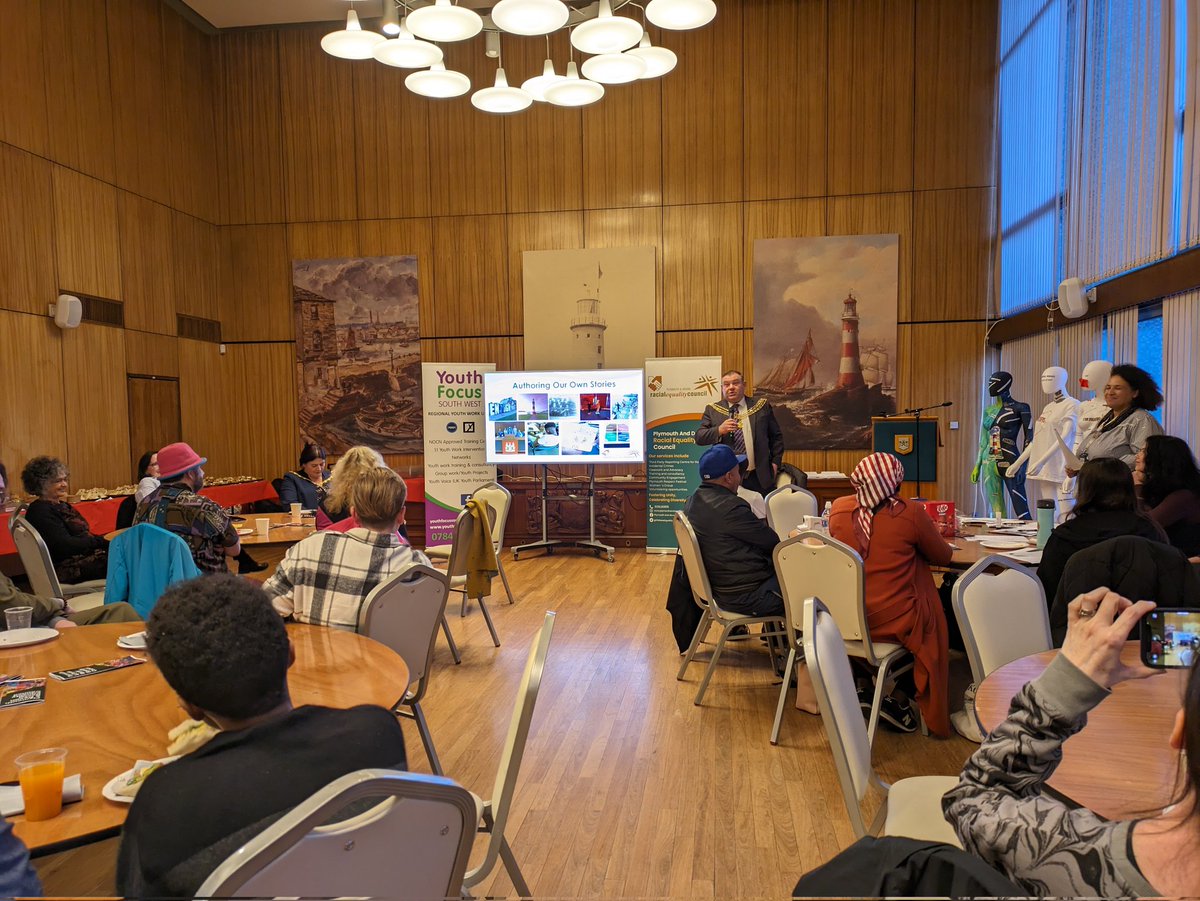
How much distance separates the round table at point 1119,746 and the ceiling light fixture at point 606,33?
441cm

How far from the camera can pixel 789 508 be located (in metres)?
5.14

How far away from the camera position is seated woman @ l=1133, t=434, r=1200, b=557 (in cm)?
345

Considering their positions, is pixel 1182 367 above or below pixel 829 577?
above

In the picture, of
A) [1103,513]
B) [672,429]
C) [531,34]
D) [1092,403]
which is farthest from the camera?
[672,429]

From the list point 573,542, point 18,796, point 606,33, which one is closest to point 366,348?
point 573,542

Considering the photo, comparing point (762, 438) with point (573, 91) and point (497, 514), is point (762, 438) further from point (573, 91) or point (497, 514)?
point (573, 91)

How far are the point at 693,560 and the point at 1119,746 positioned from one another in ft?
7.50

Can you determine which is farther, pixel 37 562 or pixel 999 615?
pixel 37 562

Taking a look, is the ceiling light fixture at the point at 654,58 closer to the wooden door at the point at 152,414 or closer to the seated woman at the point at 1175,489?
the seated woman at the point at 1175,489

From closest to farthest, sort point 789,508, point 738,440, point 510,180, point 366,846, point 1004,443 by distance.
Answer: point 366,846
point 789,508
point 1004,443
point 738,440
point 510,180

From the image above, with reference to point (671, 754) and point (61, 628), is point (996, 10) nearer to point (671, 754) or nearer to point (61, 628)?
point (671, 754)

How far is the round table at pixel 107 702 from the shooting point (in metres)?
1.30

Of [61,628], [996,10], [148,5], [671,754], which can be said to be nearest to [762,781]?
[671,754]

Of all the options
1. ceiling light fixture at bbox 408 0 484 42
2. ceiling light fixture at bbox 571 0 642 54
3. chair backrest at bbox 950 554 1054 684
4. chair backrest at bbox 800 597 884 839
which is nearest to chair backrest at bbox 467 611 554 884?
chair backrest at bbox 800 597 884 839
